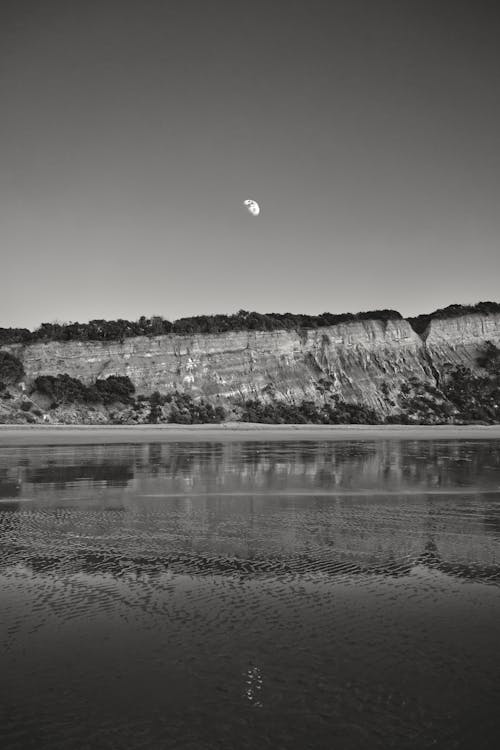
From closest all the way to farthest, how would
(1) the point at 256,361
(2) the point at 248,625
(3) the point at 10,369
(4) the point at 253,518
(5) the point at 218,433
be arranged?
(2) the point at 248,625
(4) the point at 253,518
(5) the point at 218,433
(3) the point at 10,369
(1) the point at 256,361

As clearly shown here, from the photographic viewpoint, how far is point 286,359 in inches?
2117

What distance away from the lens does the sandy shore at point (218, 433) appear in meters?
31.2

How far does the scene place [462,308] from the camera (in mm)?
60250

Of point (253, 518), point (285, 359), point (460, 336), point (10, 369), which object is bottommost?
point (253, 518)

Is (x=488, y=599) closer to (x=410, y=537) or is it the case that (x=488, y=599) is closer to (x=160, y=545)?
(x=410, y=537)

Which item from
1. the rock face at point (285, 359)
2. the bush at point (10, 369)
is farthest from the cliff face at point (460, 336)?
the bush at point (10, 369)

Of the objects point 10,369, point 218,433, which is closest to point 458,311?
point 218,433

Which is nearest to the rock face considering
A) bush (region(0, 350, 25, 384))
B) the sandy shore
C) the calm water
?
bush (region(0, 350, 25, 384))

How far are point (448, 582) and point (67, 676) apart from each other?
154 inches

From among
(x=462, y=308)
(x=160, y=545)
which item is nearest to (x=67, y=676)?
(x=160, y=545)

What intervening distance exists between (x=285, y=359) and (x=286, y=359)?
98mm

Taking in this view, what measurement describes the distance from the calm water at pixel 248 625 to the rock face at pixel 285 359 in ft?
127

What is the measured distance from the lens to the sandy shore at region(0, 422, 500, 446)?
102 feet

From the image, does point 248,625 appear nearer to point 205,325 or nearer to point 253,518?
point 253,518
